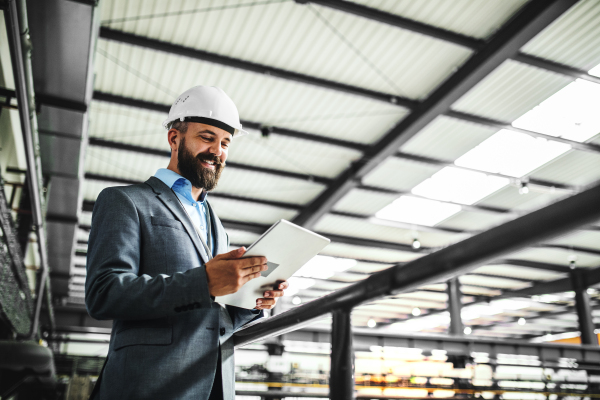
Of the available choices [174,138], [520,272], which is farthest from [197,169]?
[520,272]

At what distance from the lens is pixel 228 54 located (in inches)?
295

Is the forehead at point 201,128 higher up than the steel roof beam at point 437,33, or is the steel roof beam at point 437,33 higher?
the steel roof beam at point 437,33

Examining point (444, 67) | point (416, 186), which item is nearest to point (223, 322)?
point (444, 67)

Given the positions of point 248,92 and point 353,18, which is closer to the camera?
point 353,18

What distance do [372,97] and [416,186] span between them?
3364 millimetres

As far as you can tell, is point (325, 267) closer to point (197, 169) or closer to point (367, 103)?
point (367, 103)

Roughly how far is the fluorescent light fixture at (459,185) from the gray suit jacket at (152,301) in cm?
941

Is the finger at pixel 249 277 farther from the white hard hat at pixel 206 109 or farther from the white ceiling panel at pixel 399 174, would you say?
the white ceiling panel at pixel 399 174

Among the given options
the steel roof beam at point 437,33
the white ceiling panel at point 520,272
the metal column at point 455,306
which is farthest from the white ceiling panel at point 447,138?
the white ceiling panel at point 520,272

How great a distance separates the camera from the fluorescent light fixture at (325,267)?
15375mm

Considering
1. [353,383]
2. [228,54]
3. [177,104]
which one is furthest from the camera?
[228,54]

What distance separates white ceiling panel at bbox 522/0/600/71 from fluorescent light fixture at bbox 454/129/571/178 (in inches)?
71.0

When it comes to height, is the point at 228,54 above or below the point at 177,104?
above

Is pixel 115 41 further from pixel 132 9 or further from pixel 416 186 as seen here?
pixel 416 186
